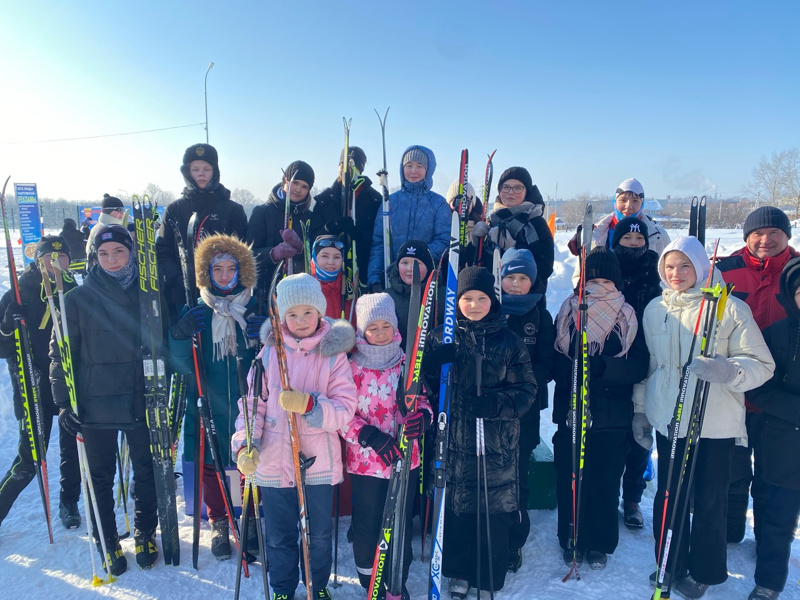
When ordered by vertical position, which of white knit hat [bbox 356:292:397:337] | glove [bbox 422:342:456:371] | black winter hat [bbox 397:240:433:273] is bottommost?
glove [bbox 422:342:456:371]

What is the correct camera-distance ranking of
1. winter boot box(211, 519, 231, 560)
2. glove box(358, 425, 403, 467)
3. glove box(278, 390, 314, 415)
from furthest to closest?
winter boot box(211, 519, 231, 560) < glove box(358, 425, 403, 467) < glove box(278, 390, 314, 415)

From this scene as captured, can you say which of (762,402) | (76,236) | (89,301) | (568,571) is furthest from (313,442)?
(76,236)

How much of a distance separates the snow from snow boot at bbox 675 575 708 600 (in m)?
0.08

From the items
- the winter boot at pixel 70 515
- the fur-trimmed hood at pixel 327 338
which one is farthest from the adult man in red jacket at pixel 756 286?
the winter boot at pixel 70 515

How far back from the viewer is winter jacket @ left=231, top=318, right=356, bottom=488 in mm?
2475

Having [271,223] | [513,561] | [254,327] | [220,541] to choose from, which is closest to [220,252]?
[254,327]

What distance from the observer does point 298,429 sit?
8.29 ft

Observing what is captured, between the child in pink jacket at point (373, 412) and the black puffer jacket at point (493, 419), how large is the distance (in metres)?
0.21

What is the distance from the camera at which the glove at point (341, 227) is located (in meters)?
3.84

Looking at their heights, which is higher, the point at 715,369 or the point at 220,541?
the point at 715,369

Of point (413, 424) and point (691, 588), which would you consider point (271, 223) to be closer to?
point (413, 424)

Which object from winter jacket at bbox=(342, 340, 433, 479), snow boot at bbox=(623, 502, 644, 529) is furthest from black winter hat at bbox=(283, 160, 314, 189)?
snow boot at bbox=(623, 502, 644, 529)

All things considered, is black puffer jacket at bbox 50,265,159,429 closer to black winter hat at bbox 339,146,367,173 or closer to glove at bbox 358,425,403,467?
glove at bbox 358,425,403,467

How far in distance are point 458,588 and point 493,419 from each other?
0.99 metres
